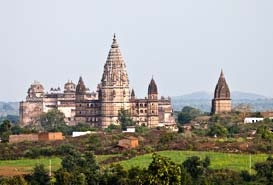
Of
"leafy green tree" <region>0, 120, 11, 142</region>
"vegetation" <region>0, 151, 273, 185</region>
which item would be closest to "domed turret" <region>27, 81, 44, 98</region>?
"leafy green tree" <region>0, 120, 11, 142</region>

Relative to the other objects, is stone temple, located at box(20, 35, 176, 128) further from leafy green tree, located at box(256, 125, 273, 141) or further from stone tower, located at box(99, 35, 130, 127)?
leafy green tree, located at box(256, 125, 273, 141)

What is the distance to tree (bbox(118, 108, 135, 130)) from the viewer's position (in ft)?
406

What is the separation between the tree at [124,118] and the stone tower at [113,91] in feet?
3.98

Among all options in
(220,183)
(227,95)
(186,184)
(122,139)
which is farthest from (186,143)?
(227,95)

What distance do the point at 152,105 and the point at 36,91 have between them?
27011 mm

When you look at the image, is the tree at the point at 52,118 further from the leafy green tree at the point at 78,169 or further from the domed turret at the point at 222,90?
the leafy green tree at the point at 78,169

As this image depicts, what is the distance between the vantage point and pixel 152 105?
437 ft

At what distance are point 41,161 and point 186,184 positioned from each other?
19.6 metres

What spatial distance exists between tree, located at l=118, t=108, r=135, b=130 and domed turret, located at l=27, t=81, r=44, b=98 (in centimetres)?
2637

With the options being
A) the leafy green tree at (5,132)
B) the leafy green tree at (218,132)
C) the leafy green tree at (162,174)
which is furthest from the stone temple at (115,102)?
the leafy green tree at (162,174)

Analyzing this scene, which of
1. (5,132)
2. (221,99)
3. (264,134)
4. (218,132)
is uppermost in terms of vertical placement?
(221,99)

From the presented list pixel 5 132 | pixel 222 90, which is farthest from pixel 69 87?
pixel 5 132

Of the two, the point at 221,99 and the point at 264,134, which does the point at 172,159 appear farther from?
the point at 221,99

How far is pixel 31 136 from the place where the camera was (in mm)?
95562
